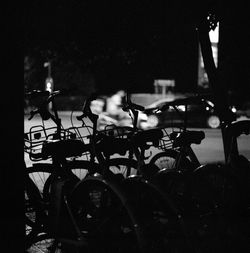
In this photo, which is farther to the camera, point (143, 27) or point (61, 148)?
point (143, 27)

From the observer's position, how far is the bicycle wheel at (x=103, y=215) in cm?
382

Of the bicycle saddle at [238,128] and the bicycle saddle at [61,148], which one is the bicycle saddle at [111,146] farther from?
the bicycle saddle at [238,128]

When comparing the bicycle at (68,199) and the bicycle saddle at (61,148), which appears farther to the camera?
the bicycle saddle at (61,148)

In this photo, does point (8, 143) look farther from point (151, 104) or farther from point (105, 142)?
point (151, 104)

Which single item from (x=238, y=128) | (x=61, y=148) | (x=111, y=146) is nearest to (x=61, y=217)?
(x=61, y=148)

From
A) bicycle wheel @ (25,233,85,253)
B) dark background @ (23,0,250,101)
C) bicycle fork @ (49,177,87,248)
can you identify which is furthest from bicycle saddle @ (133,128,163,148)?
bicycle wheel @ (25,233,85,253)

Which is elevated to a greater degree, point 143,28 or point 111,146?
point 143,28

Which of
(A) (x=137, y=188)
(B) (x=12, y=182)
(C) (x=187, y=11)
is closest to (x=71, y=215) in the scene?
(A) (x=137, y=188)

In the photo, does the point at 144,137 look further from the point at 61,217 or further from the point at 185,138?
the point at 61,217

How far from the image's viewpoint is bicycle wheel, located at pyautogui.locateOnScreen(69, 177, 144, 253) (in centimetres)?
382

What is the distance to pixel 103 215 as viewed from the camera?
13.3 feet

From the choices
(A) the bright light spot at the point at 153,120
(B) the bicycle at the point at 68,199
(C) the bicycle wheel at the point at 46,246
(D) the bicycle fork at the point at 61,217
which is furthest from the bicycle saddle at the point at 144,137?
(A) the bright light spot at the point at 153,120

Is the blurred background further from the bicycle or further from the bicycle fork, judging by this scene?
the bicycle fork

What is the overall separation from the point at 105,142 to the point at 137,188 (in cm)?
60
